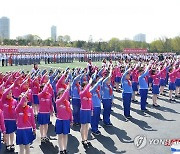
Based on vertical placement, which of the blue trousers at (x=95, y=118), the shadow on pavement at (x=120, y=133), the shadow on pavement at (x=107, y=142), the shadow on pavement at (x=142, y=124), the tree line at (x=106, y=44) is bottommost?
the shadow on pavement at (x=107, y=142)

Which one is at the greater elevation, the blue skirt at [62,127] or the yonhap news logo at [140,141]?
the blue skirt at [62,127]

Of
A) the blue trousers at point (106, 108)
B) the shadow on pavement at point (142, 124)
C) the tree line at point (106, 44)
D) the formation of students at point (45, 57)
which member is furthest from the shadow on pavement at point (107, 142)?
the tree line at point (106, 44)

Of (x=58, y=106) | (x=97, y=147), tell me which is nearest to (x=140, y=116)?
(x=97, y=147)

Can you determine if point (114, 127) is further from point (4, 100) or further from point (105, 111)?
point (4, 100)

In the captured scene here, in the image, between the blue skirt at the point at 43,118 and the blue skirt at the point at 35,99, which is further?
the blue skirt at the point at 35,99

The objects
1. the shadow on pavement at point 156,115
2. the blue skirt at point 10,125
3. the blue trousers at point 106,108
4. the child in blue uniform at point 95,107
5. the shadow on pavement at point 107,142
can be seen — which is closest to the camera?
the blue skirt at point 10,125

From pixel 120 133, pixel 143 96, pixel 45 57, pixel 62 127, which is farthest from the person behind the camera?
pixel 45 57

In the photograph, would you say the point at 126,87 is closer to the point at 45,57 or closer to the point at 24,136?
the point at 24,136

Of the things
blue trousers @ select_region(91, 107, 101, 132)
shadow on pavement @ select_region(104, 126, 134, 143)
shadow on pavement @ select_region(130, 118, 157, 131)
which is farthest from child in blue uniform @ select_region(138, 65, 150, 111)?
blue trousers @ select_region(91, 107, 101, 132)

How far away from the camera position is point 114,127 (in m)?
11.0

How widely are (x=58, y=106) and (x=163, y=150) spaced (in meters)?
3.09

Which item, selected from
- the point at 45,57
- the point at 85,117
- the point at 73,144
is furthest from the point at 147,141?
the point at 45,57

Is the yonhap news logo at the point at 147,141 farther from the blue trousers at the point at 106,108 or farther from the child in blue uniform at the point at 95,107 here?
the blue trousers at the point at 106,108

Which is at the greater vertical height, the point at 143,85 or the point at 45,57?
the point at 45,57
